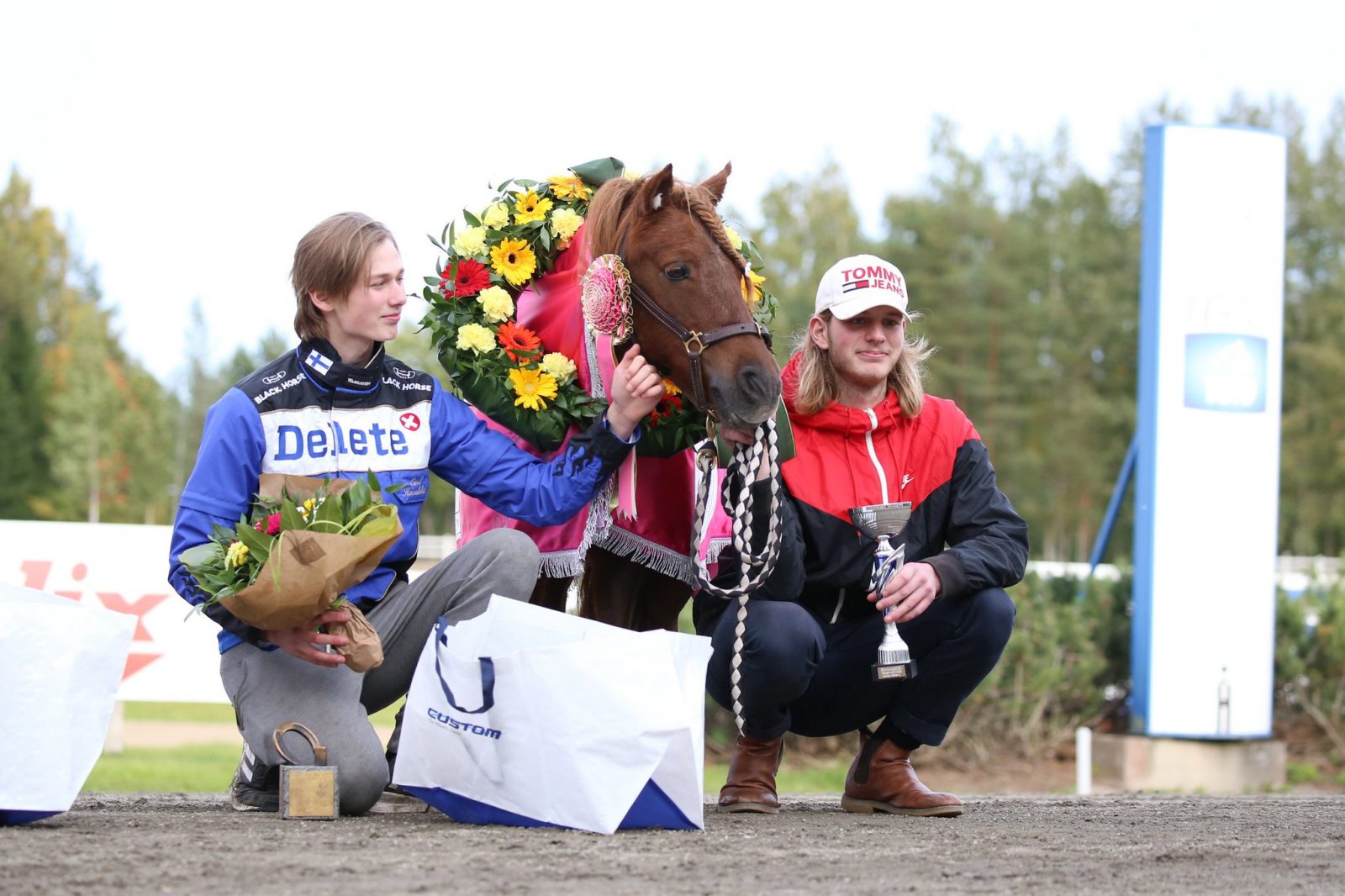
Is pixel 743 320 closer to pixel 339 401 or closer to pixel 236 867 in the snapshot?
pixel 339 401

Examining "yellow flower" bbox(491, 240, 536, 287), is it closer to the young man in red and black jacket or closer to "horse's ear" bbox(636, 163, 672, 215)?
"horse's ear" bbox(636, 163, 672, 215)

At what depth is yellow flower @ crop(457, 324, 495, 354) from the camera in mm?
3902

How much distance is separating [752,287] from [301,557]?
1481mm

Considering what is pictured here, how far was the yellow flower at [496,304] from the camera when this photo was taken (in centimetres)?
396

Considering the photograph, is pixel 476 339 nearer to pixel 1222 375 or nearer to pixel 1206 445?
pixel 1206 445

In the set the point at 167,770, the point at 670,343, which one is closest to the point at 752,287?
the point at 670,343

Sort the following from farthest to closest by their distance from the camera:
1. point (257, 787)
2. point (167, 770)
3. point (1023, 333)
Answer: point (1023, 333)
point (167, 770)
point (257, 787)

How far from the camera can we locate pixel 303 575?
3.07 m

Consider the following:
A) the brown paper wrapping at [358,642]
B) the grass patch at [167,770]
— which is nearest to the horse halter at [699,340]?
the brown paper wrapping at [358,642]

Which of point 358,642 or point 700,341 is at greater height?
point 700,341

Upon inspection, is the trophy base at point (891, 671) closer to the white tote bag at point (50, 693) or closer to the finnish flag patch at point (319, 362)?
the finnish flag patch at point (319, 362)

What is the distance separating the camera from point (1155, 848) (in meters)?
3.09

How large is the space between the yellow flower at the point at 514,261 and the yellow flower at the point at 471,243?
0.04 meters

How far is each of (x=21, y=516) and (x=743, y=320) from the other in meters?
32.3
